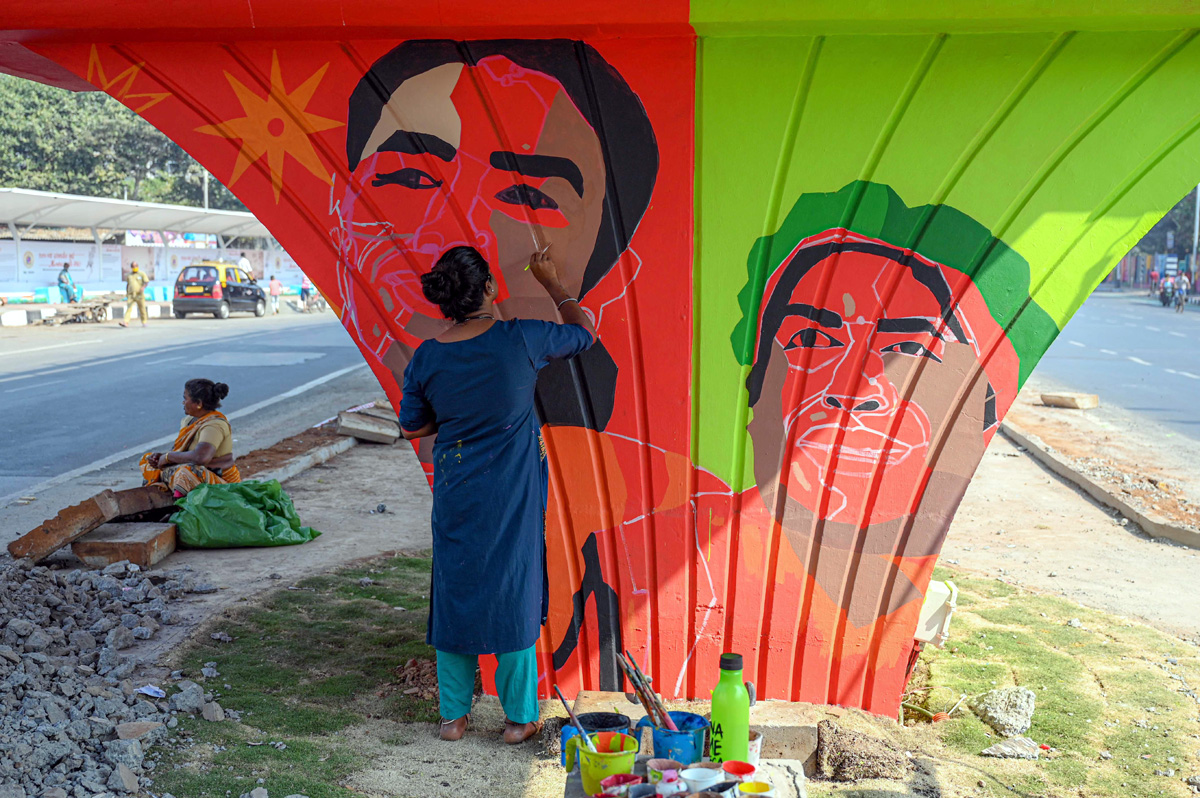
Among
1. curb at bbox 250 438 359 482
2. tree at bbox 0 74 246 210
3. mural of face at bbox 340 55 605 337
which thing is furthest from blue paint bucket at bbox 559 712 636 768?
tree at bbox 0 74 246 210

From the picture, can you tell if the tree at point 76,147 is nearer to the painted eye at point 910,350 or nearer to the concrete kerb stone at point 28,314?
the concrete kerb stone at point 28,314

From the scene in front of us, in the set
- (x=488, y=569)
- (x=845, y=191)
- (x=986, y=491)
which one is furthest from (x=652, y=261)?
(x=986, y=491)

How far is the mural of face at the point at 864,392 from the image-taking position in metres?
3.47

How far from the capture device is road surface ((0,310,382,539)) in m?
8.52

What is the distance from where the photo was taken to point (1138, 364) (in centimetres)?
1752

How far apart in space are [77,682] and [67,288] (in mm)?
24818

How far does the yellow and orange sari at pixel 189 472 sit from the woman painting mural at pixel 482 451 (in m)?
3.76

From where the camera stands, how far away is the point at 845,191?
3.38 meters

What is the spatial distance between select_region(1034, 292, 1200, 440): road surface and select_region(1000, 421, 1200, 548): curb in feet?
6.60

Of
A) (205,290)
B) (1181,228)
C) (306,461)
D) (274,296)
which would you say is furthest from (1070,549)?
(1181,228)

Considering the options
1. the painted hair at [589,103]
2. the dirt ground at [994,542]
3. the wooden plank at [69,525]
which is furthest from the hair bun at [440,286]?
the wooden plank at [69,525]

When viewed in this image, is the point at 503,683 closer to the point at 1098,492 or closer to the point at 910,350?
the point at 910,350

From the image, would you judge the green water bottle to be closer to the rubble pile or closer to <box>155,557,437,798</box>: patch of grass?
<box>155,557,437,798</box>: patch of grass

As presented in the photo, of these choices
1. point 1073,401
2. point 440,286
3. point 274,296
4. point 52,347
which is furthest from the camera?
point 274,296
